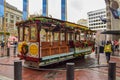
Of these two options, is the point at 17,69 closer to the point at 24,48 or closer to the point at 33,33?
the point at 33,33

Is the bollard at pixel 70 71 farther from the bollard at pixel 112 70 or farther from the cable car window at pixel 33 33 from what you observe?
the cable car window at pixel 33 33

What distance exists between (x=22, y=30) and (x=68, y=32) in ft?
12.7

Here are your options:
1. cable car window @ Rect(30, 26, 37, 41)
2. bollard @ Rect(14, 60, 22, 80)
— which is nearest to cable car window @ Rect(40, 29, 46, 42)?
cable car window @ Rect(30, 26, 37, 41)

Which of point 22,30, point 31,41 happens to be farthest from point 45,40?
point 22,30

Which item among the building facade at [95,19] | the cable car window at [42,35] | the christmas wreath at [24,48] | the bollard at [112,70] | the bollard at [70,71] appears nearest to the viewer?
the bollard at [70,71]

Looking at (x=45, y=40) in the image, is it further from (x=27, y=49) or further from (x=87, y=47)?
(x=87, y=47)

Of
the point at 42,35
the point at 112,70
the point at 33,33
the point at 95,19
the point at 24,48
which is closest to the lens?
the point at 112,70

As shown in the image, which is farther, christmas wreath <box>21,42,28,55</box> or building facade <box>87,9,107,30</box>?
building facade <box>87,9,107,30</box>

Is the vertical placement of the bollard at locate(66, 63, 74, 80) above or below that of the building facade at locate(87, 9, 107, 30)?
below

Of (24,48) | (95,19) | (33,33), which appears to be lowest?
(24,48)

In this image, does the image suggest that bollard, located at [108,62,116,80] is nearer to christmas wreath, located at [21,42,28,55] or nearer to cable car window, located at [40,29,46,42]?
cable car window, located at [40,29,46,42]

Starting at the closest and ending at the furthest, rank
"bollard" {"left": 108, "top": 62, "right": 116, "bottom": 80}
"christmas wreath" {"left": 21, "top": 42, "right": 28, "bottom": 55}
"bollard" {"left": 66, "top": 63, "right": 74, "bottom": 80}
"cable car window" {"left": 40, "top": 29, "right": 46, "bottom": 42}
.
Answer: "bollard" {"left": 66, "top": 63, "right": 74, "bottom": 80} → "bollard" {"left": 108, "top": 62, "right": 116, "bottom": 80} → "cable car window" {"left": 40, "top": 29, "right": 46, "bottom": 42} → "christmas wreath" {"left": 21, "top": 42, "right": 28, "bottom": 55}

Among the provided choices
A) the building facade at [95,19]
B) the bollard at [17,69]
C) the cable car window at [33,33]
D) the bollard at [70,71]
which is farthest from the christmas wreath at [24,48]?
the building facade at [95,19]

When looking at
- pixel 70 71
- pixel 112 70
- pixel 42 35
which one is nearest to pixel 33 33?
pixel 42 35
